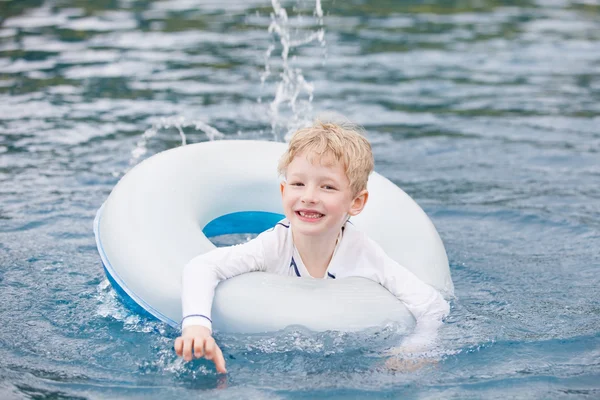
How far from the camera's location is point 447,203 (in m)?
5.48

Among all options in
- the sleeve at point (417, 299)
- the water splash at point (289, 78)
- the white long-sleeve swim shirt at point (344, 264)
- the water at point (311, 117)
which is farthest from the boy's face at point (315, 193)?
the water splash at point (289, 78)

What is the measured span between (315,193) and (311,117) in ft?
12.6

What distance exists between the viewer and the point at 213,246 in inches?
147

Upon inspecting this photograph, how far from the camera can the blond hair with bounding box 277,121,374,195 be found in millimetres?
3342

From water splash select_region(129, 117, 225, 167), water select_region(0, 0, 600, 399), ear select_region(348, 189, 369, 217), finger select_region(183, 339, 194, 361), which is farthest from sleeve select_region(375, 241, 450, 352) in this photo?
water splash select_region(129, 117, 225, 167)

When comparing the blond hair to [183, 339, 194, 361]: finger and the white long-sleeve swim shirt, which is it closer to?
the white long-sleeve swim shirt

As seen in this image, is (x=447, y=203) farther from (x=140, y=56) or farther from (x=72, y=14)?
(x=72, y=14)

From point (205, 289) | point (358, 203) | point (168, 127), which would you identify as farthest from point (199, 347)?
point (168, 127)

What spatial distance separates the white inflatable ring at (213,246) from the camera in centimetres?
334

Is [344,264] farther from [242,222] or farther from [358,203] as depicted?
[242,222]

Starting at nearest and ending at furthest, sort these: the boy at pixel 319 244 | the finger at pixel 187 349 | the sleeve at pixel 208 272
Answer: the finger at pixel 187 349
the sleeve at pixel 208 272
the boy at pixel 319 244

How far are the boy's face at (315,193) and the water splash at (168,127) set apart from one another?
111 inches

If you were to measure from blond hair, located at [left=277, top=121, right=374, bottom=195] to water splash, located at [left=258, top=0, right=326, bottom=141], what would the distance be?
3184 millimetres

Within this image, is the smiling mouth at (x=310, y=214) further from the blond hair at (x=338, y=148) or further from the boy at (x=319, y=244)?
the blond hair at (x=338, y=148)
